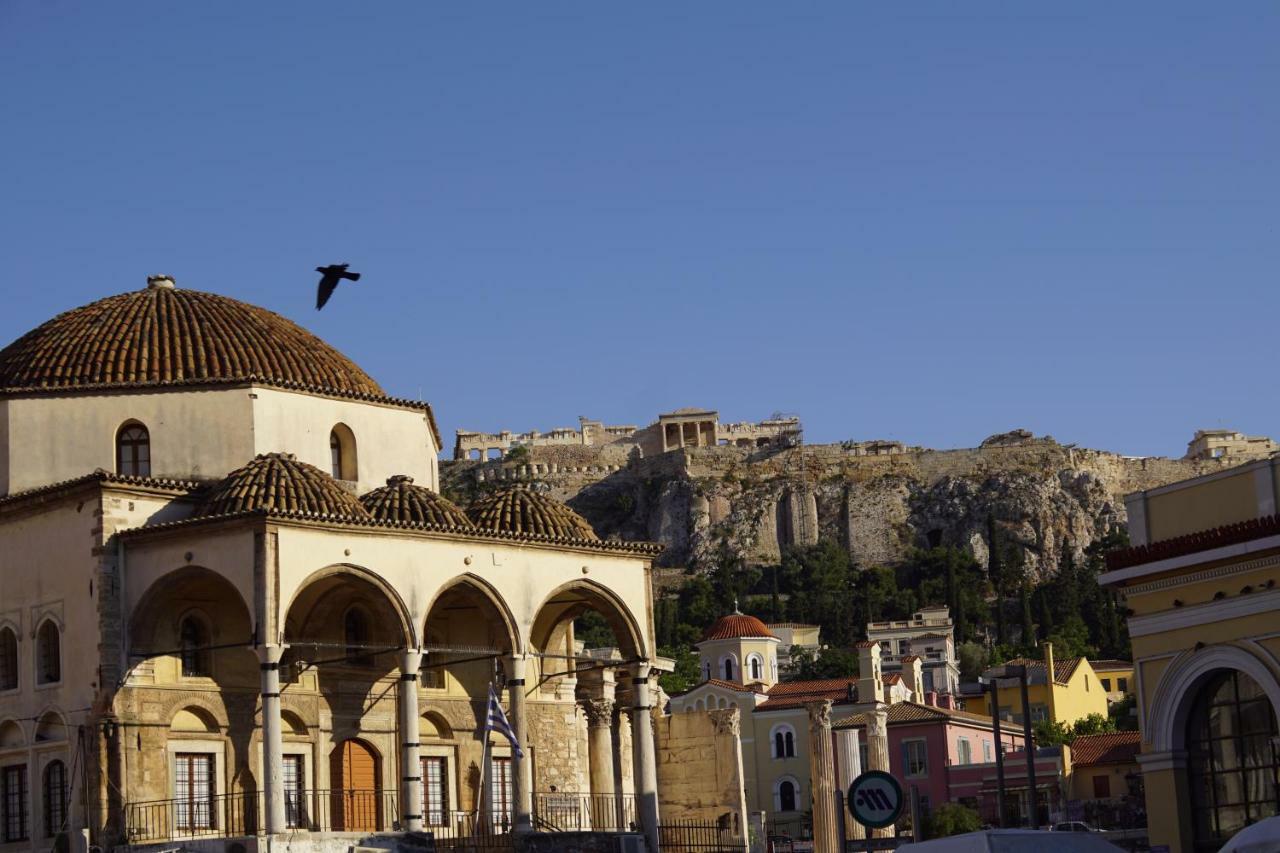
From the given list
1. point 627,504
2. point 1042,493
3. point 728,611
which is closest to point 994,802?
point 728,611

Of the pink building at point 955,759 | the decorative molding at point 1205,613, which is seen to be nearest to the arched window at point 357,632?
the decorative molding at point 1205,613

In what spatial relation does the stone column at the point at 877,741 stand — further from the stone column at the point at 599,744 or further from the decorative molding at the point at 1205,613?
the decorative molding at the point at 1205,613

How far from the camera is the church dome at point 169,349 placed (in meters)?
37.9

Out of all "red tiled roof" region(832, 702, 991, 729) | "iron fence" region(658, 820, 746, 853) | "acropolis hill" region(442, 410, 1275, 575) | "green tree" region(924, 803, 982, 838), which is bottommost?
"green tree" region(924, 803, 982, 838)

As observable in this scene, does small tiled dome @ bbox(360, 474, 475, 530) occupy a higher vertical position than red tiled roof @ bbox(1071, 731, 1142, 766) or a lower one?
higher

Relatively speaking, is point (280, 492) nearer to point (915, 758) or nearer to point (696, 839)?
point (696, 839)

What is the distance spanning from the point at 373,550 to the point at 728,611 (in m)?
105

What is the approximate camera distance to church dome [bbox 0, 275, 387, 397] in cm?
3788

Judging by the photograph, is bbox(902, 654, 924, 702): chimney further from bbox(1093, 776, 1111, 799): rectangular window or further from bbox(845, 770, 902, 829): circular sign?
bbox(845, 770, 902, 829): circular sign

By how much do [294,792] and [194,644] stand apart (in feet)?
9.91

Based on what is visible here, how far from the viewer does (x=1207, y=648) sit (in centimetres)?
2512

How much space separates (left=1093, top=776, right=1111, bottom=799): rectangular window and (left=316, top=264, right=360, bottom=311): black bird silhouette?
49288 millimetres

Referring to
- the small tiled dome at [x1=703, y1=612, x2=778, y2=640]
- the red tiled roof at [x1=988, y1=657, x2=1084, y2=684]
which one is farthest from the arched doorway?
the red tiled roof at [x1=988, y1=657, x2=1084, y2=684]

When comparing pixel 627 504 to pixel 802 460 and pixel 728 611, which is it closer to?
pixel 802 460
